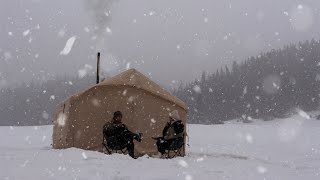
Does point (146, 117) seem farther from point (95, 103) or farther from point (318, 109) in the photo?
point (318, 109)

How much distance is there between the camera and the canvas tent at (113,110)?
12.7 metres

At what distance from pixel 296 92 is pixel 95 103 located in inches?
3534

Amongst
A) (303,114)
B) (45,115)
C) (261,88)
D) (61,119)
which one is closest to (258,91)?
(261,88)

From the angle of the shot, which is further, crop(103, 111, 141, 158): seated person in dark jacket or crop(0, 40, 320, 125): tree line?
crop(0, 40, 320, 125): tree line

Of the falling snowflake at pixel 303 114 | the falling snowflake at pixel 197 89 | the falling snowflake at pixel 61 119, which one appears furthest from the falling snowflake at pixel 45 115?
the falling snowflake at pixel 61 119

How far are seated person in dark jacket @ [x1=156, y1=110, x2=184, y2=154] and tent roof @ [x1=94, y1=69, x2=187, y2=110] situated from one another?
2071 mm

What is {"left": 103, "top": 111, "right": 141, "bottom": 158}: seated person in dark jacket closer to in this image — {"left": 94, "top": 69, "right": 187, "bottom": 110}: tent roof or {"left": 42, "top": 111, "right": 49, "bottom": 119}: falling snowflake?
{"left": 94, "top": 69, "right": 187, "bottom": 110}: tent roof

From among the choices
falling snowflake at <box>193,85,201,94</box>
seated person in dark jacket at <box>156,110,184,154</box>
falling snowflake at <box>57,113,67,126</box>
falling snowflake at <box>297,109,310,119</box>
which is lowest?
seated person in dark jacket at <box>156,110,184,154</box>

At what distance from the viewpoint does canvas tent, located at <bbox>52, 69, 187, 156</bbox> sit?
1273 centimetres

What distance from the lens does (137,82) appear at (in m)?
12.9

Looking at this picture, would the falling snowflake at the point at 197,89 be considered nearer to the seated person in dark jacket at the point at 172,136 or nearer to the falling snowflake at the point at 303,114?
the falling snowflake at the point at 303,114

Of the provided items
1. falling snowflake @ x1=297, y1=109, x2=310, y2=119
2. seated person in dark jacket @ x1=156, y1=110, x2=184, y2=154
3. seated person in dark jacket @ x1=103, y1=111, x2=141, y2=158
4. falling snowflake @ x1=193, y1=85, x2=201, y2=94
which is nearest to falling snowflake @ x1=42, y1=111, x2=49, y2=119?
falling snowflake @ x1=193, y1=85, x2=201, y2=94

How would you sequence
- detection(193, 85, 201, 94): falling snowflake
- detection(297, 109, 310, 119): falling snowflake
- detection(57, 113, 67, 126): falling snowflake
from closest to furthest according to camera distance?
detection(57, 113, 67, 126): falling snowflake < detection(297, 109, 310, 119): falling snowflake < detection(193, 85, 201, 94): falling snowflake

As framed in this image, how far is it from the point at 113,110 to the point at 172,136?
243cm
